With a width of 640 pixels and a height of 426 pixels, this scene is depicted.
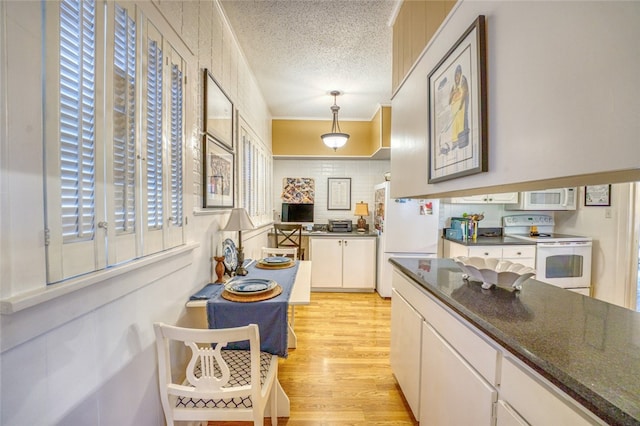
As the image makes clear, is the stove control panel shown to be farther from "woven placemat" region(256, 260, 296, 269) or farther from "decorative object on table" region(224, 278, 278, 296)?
"decorative object on table" region(224, 278, 278, 296)

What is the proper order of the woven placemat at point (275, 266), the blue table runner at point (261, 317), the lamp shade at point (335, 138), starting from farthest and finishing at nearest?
the lamp shade at point (335, 138) < the woven placemat at point (275, 266) < the blue table runner at point (261, 317)

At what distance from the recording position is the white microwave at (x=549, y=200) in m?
3.59

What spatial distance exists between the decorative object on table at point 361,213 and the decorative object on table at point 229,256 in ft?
8.62

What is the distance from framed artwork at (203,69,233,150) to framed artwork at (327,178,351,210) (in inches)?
107

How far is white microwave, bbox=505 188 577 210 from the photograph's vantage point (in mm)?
3588

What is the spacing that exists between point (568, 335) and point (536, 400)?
0.28 m

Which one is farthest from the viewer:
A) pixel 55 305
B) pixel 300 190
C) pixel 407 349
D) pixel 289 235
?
pixel 300 190

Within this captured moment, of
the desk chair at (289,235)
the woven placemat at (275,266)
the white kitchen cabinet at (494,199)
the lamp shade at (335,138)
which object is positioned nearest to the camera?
the woven placemat at (275,266)

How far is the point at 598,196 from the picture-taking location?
3.36 meters

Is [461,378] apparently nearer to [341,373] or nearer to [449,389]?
[449,389]

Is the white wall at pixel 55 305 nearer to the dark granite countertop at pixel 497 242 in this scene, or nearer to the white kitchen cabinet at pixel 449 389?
the white kitchen cabinet at pixel 449 389

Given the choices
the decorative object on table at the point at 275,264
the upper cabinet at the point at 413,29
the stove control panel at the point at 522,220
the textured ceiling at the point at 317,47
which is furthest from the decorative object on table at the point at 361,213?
the upper cabinet at the point at 413,29

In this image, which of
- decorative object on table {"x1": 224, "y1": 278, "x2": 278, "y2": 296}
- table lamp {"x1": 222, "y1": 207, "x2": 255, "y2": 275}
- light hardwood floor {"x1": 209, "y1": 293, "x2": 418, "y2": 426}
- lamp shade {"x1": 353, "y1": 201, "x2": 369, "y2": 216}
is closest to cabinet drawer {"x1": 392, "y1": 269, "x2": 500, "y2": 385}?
light hardwood floor {"x1": 209, "y1": 293, "x2": 418, "y2": 426}

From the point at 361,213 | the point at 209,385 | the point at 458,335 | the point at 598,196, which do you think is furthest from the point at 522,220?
the point at 209,385
